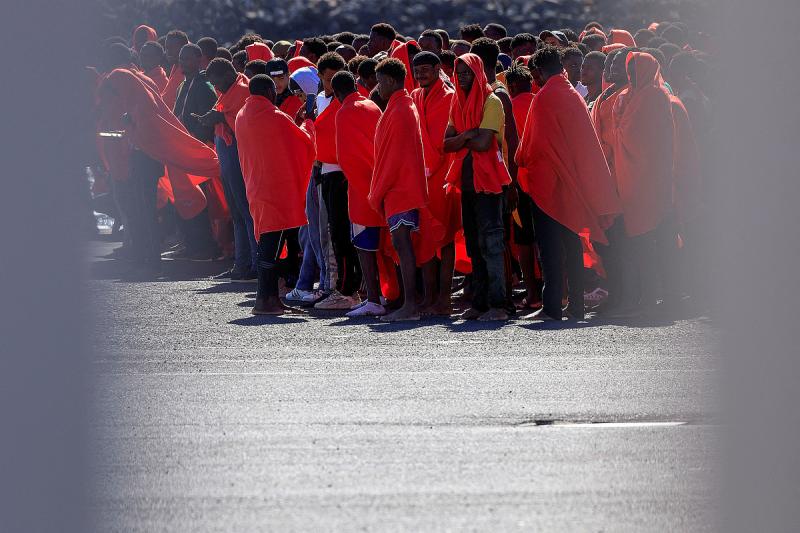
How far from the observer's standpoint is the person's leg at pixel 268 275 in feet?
41.4

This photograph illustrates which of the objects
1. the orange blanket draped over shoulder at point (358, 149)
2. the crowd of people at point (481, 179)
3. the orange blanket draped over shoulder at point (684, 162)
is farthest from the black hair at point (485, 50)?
the orange blanket draped over shoulder at point (684, 162)

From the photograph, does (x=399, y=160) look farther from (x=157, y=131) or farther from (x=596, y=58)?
(x=157, y=131)

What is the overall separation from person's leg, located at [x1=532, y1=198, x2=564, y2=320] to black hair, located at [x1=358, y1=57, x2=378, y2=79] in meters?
1.97

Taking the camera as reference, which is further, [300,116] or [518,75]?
[300,116]

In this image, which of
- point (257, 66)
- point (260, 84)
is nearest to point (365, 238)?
point (260, 84)

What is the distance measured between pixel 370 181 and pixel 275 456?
5785mm

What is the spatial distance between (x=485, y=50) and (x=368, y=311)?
2289 millimetres

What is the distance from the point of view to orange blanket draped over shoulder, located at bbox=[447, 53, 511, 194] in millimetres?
11805

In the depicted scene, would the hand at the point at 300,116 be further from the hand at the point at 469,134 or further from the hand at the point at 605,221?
the hand at the point at 605,221

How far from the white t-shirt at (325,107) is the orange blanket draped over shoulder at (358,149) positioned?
1.43 ft

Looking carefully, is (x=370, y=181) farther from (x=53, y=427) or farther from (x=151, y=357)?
(x=53, y=427)

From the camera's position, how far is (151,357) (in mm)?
10523

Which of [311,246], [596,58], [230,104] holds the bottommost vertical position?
Result: [311,246]

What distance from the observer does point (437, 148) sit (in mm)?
12641
